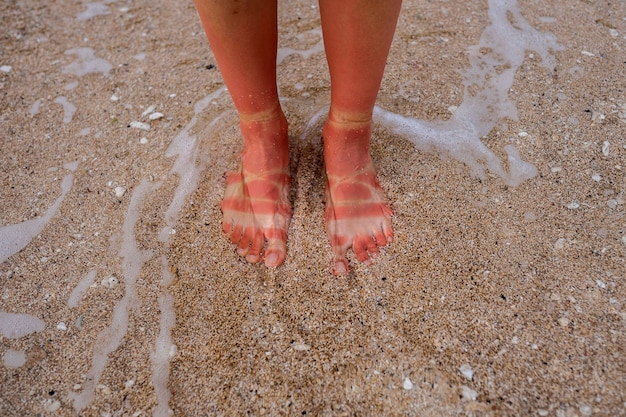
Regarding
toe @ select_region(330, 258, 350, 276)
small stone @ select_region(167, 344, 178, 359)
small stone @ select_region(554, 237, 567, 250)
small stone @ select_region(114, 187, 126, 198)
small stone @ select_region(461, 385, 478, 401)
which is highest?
small stone @ select_region(114, 187, 126, 198)

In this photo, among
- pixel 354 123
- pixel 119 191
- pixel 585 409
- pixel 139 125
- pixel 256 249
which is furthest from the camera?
pixel 139 125

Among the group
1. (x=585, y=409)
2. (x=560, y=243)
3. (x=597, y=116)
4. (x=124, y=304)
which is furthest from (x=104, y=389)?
(x=597, y=116)

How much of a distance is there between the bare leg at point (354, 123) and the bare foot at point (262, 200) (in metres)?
0.15

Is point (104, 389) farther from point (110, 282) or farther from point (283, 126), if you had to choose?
point (283, 126)

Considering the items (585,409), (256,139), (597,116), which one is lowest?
(585,409)

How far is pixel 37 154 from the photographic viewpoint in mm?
1853

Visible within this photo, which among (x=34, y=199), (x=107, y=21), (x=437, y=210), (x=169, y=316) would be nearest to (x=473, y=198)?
(x=437, y=210)

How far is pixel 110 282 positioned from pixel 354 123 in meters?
0.91

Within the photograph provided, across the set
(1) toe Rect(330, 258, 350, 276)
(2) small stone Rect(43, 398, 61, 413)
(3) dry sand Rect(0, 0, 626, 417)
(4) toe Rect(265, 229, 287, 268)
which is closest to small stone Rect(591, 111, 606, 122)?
(3) dry sand Rect(0, 0, 626, 417)

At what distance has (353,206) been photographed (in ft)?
4.87

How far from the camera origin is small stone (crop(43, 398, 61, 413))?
3.98ft

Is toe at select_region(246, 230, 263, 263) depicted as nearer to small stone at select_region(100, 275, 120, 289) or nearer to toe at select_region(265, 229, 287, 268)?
toe at select_region(265, 229, 287, 268)

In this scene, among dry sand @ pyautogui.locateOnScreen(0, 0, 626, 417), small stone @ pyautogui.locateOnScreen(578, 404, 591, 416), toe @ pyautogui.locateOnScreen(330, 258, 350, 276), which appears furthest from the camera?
toe @ pyautogui.locateOnScreen(330, 258, 350, 276)

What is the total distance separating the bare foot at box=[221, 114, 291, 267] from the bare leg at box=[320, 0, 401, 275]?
6.0 inches
